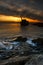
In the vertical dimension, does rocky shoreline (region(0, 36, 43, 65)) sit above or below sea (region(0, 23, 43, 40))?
above

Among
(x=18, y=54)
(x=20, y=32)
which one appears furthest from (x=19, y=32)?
(x=18, y=54)

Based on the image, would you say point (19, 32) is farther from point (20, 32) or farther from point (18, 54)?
point (18, 54)

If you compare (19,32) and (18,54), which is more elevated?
(18,54)

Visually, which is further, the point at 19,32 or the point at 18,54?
the point at 19,32

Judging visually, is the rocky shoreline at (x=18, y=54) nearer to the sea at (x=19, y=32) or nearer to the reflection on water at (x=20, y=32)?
the sea at (x=19, y=32)

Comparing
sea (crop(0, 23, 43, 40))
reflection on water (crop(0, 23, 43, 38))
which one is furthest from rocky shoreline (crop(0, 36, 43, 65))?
reflection on water (crop(0, 23, 43, 38))

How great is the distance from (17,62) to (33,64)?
40.5 inches

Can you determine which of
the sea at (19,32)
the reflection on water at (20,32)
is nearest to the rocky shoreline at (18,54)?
the sea at (19,32)

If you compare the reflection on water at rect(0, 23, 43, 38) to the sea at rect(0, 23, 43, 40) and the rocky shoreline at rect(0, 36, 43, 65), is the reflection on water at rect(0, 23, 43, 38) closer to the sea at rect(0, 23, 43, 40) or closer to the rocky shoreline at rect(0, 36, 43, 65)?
the sea at rect(0, 23, 43, 40)

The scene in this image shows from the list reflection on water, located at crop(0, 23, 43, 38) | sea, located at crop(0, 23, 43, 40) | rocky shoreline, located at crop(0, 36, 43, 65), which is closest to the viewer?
rocky shoreline, located at crop(0, 36, 43, 65)

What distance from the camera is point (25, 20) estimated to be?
32781 millimetres

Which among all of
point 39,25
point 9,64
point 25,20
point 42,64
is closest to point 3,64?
point 9,64

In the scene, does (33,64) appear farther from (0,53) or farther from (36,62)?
(0,53)

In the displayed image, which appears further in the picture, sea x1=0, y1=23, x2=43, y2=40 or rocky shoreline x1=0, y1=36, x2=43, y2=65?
sea x1=0, y1=23, x2=43, y2=40
